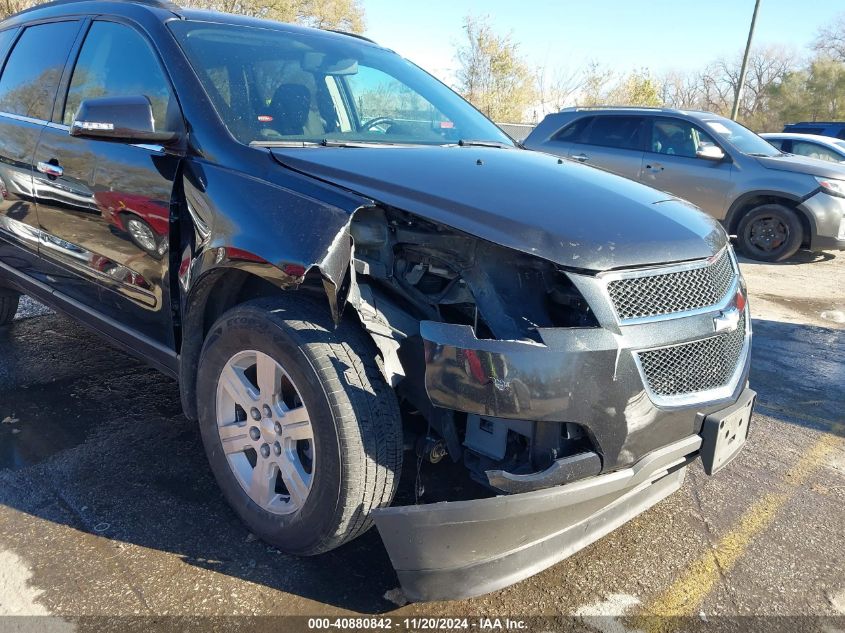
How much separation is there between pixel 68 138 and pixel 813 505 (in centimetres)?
393

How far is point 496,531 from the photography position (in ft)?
6.21

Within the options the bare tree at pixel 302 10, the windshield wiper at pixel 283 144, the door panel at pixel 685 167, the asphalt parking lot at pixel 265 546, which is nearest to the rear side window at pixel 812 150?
the door panel at pixel 685 167

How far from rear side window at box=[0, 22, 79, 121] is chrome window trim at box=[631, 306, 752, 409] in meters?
3.26

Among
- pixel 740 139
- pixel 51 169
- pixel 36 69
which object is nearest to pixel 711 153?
pixel 740 139

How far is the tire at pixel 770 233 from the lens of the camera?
8375 millimetres

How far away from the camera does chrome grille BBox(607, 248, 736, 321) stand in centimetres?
198

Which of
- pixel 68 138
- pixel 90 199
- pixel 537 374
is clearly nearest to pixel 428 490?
pixel 537 374

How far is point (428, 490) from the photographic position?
9.30 feet

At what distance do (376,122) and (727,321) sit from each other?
1839 millimetres

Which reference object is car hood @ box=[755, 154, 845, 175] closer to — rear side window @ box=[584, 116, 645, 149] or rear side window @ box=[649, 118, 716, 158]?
rear side window @ box=[649, 118, 716, 158]

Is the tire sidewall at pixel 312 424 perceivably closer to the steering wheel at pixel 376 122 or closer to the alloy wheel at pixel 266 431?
the alloy wheel at pixel 266 431

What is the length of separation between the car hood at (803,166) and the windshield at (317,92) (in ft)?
20.7

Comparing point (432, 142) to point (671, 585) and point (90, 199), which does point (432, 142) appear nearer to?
point (90, 199)

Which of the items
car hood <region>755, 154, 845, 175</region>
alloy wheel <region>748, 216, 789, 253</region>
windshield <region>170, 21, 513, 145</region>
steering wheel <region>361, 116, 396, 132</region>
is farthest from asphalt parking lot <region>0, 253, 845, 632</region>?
car hood <region>755, 154, 845, 175</region>
